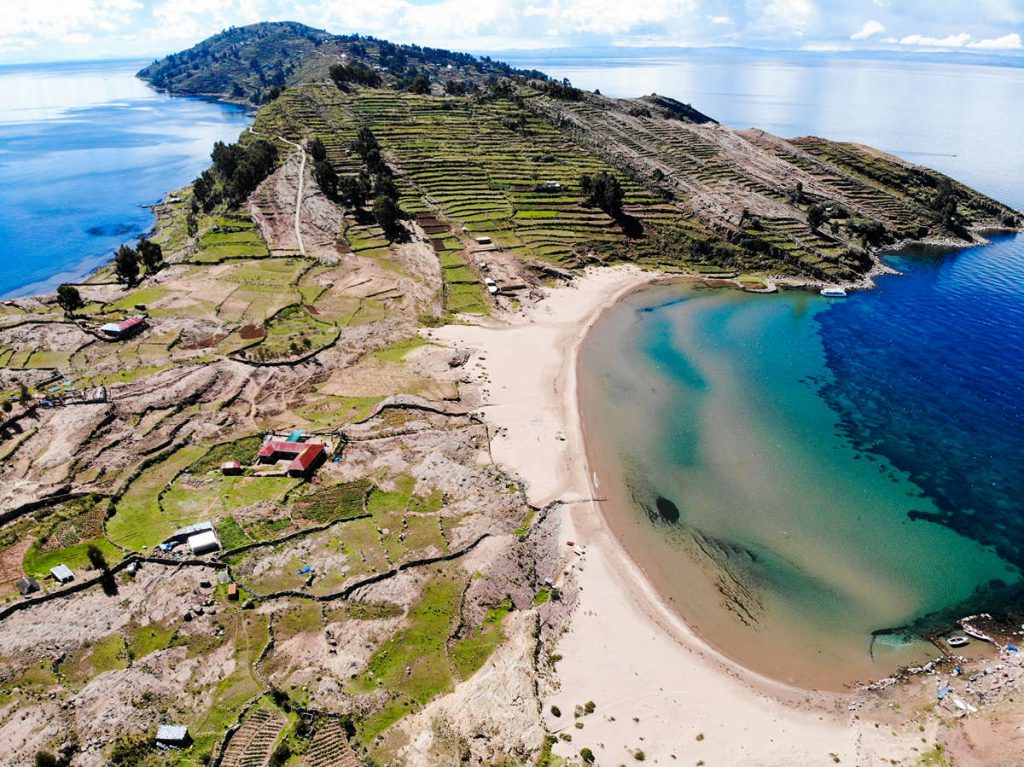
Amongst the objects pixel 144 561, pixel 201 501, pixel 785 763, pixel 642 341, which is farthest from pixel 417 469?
pixel 642 341

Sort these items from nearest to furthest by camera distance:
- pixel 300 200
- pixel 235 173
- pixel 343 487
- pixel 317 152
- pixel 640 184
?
pixel 343 487, pixel 300 200, pixel 235 173, pixel 317 152, pixel 640 184

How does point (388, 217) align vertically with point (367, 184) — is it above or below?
below

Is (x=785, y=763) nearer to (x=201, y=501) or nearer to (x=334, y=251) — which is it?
(x=201, y=501)

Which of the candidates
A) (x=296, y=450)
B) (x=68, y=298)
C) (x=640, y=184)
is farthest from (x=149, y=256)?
(x=640, y=184)

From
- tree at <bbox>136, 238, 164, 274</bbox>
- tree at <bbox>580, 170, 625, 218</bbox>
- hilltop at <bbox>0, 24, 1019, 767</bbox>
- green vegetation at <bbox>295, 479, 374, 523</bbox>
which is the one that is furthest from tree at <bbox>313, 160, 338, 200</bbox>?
green vegetation at <bbox>295, 479, 374, 523</bbox>

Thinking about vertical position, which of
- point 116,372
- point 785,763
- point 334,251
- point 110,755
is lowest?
point 785,763

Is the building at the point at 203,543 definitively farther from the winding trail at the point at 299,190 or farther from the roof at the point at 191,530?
the winding trail at the point at 299,190

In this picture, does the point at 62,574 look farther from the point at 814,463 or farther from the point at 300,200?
the point at 300,200

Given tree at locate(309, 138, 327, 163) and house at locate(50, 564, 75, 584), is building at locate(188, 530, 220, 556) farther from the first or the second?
tree at locate(309, 138, 327, 163)

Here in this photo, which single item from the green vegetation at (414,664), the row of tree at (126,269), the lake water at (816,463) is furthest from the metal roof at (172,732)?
the row of tree at (126,269)
